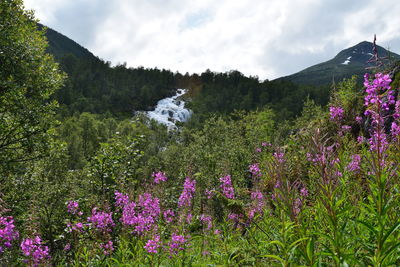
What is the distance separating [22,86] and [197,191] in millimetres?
9051

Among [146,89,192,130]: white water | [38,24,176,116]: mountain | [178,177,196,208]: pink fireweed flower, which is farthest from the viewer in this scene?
[38,24,176,116]: mountain

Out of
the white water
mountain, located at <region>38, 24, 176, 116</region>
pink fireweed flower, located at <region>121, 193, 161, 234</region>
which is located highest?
mountain, located at <region>38, 24, 176, 116</region>

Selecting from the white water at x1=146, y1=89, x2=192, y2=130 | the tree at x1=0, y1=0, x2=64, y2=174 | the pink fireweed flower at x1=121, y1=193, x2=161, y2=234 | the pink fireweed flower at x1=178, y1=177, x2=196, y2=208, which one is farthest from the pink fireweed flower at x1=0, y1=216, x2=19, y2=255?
the white water at x1=146, y1=89, x2=192, y2=130

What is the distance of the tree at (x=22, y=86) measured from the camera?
11.7 m

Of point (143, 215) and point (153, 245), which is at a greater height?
point (143, 215)

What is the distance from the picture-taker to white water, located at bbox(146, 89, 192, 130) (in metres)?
127

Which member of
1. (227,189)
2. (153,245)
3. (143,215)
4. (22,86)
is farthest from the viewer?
(22,86)

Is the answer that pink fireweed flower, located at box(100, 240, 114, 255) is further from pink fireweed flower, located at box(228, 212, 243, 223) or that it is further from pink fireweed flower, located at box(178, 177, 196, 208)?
pink fireweed flower, located at box(228, 212, 243, 223)

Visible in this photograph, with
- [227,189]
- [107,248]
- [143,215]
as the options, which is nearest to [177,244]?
[143,215]

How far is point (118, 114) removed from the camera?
13100 cm

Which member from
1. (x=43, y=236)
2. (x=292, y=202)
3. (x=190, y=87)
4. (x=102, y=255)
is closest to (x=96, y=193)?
(x=102, y=255)

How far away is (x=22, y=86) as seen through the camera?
476 inches

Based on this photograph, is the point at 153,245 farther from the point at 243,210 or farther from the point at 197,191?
the point at 197,191

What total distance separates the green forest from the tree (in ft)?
0.19
